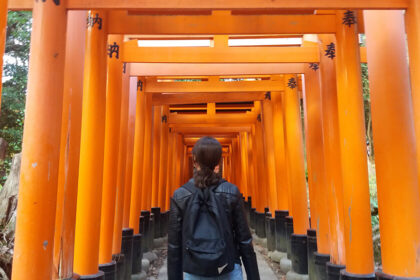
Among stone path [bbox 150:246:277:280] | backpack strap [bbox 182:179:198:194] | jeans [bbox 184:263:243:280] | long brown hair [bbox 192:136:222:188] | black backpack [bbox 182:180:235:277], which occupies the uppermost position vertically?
long brown hair [bbox 192:136:222:188]

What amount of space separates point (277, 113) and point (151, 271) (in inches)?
197

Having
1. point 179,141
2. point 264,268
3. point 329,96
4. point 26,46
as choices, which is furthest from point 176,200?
point 179,141

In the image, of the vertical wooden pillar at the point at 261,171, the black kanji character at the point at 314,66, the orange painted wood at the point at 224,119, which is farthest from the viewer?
the orange painted wood at the point at 224,119

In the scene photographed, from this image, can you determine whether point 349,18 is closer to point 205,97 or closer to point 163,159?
point 205,97

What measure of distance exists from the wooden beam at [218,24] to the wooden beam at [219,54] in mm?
1043

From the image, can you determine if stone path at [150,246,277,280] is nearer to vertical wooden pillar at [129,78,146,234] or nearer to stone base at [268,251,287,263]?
stone base at [268,251,287,263]

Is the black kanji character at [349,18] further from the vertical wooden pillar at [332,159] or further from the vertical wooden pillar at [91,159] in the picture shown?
the vertical wooden pillar at [91,159]

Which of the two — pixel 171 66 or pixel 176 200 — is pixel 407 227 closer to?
pixel 176 200

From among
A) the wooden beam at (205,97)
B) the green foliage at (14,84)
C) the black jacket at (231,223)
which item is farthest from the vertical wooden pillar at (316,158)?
the green foliage at (14,84)

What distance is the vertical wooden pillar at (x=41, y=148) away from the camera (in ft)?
9.53

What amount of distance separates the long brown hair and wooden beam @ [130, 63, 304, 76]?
15.7 feet

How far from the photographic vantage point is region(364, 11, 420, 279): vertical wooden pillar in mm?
3520

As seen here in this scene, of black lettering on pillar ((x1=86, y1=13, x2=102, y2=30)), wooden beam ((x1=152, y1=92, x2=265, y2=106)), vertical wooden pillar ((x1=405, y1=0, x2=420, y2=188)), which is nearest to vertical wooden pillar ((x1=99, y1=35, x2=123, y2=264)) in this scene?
black lettering on pillar ((x1=86, y1=13, x2=102, y2=30))

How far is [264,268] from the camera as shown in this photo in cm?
782
